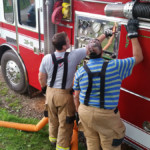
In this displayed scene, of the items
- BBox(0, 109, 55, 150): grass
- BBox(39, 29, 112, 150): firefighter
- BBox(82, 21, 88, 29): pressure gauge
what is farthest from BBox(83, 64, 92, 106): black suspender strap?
BBox(0, 109, 55, 150): grass

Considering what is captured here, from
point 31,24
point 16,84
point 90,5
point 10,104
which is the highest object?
point 90,5

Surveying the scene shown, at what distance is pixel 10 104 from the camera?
4.27m

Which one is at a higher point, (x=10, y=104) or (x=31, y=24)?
(x=31, y=24)

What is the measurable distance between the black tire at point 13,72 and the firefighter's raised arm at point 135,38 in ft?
8.41

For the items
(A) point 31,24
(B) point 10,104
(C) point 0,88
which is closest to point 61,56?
(A) point 31,24

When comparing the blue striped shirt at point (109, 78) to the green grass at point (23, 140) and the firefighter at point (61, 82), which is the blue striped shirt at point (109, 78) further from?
the green grass at point (23, 140)

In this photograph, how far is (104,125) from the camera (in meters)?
2.27

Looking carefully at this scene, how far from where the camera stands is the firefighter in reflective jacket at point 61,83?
8.43 ft

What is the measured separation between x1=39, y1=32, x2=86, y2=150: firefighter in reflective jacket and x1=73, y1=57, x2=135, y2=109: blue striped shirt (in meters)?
0.40

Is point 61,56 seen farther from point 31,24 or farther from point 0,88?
point 0,88

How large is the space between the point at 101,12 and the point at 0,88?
3348mm

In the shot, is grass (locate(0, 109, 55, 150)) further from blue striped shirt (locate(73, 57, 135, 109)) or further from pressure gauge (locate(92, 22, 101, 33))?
pressure gauge (locate(92, 22, 101, 33))

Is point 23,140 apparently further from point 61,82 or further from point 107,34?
point 107,34

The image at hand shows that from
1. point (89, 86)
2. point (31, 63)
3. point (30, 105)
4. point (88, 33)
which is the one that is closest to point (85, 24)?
point (88, 33)
